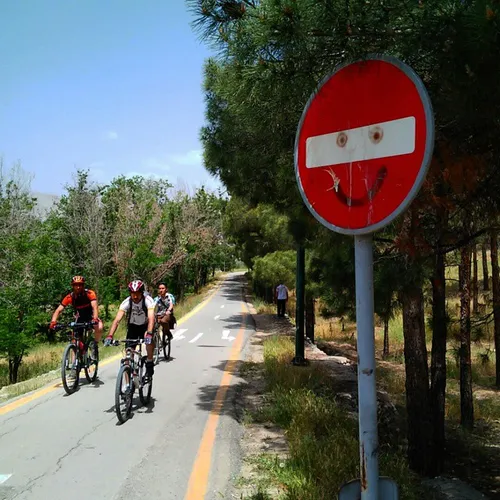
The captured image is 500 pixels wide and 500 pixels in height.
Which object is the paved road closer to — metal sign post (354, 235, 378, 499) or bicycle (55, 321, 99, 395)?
bicycle (55, 321, 99, 395)

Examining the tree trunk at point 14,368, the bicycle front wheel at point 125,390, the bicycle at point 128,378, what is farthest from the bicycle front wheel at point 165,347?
the tree trunk at point 14,368

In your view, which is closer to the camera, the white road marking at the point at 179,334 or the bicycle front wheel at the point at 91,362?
the bicycle front wheel at the point at 91,362

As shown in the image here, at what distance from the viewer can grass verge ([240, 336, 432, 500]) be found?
4355 millimetres

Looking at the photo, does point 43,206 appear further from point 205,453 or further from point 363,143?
point 363,143

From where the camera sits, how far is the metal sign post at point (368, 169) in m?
1.92

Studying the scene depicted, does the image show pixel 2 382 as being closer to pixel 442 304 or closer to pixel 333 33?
pixel 442 304

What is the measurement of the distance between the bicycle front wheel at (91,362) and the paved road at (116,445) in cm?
17

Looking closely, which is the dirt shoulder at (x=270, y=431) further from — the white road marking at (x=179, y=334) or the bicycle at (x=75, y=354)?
the white road marking at (x=179, y=334)

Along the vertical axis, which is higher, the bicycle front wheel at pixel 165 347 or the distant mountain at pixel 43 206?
the distant mountain at pixel 43 206

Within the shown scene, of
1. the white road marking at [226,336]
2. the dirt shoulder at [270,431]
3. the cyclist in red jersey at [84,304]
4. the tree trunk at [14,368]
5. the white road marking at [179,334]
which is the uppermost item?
the cyclist in red jersey at [84,304]

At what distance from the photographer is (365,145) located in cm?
204

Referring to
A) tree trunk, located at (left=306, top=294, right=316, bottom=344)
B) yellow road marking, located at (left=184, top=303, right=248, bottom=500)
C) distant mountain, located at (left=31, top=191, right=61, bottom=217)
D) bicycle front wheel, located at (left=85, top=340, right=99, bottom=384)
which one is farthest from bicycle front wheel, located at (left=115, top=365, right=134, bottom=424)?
distant mountain, located at (left=31, top=191, right=61, bottom=217)

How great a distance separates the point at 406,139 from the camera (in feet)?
6.33

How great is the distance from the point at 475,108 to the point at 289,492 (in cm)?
326
